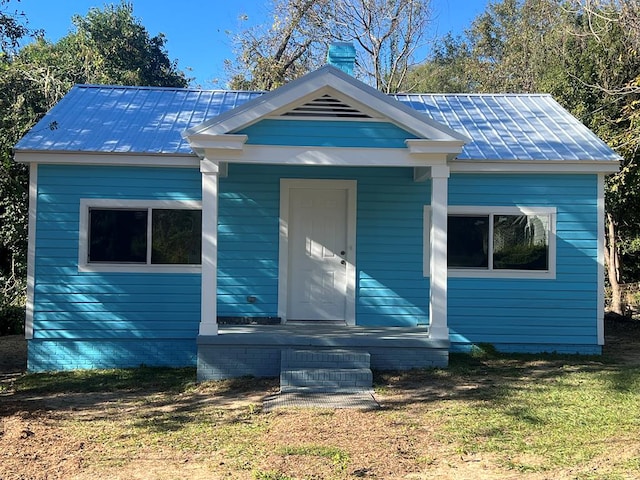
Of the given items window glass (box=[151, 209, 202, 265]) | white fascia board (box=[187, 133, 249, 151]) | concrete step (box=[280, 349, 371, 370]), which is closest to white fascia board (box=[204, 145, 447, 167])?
white fascia board (box=[187, 133, 249, 151])

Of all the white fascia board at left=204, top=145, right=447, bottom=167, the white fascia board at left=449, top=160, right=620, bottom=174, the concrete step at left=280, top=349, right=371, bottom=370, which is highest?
the white fascia board at left=449, top=160, right=620, bottom=174

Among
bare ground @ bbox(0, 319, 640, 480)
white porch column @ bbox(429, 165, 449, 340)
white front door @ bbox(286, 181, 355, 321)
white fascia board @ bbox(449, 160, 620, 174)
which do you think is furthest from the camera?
white front door @ bbox(286, 181, 355, 321)

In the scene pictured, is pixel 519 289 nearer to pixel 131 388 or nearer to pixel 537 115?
pixel 537 115

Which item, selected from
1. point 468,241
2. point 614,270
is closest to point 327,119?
point 468,241

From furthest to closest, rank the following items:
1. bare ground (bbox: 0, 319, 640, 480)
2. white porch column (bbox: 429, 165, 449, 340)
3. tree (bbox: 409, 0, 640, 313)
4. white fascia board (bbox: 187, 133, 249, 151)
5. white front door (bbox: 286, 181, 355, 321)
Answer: tree (bbox: 409, 0, 640, 313), white front door (bbox: 286, 181, 355, 321), white porch column (bbox: 429, 165, 449, 340), white fascia board (bbox: 187, 133, 249, 151), bare ground (bbox: 0, 319, 640, 480)

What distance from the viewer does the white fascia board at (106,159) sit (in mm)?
8805

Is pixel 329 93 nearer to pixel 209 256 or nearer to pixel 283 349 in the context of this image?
pixel 209 256

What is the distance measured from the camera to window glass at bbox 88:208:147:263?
9.09m

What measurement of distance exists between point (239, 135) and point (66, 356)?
4.12 meters

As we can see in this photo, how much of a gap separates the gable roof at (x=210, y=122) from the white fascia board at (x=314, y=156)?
0.45m

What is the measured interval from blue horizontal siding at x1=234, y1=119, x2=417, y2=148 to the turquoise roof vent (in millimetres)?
2977

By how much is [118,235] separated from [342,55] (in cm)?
467

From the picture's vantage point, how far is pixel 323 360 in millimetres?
7613

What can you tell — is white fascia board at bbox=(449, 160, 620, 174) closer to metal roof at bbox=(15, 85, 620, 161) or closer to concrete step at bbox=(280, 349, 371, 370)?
metal roof at bbox=(15, 85, 620, 161)
